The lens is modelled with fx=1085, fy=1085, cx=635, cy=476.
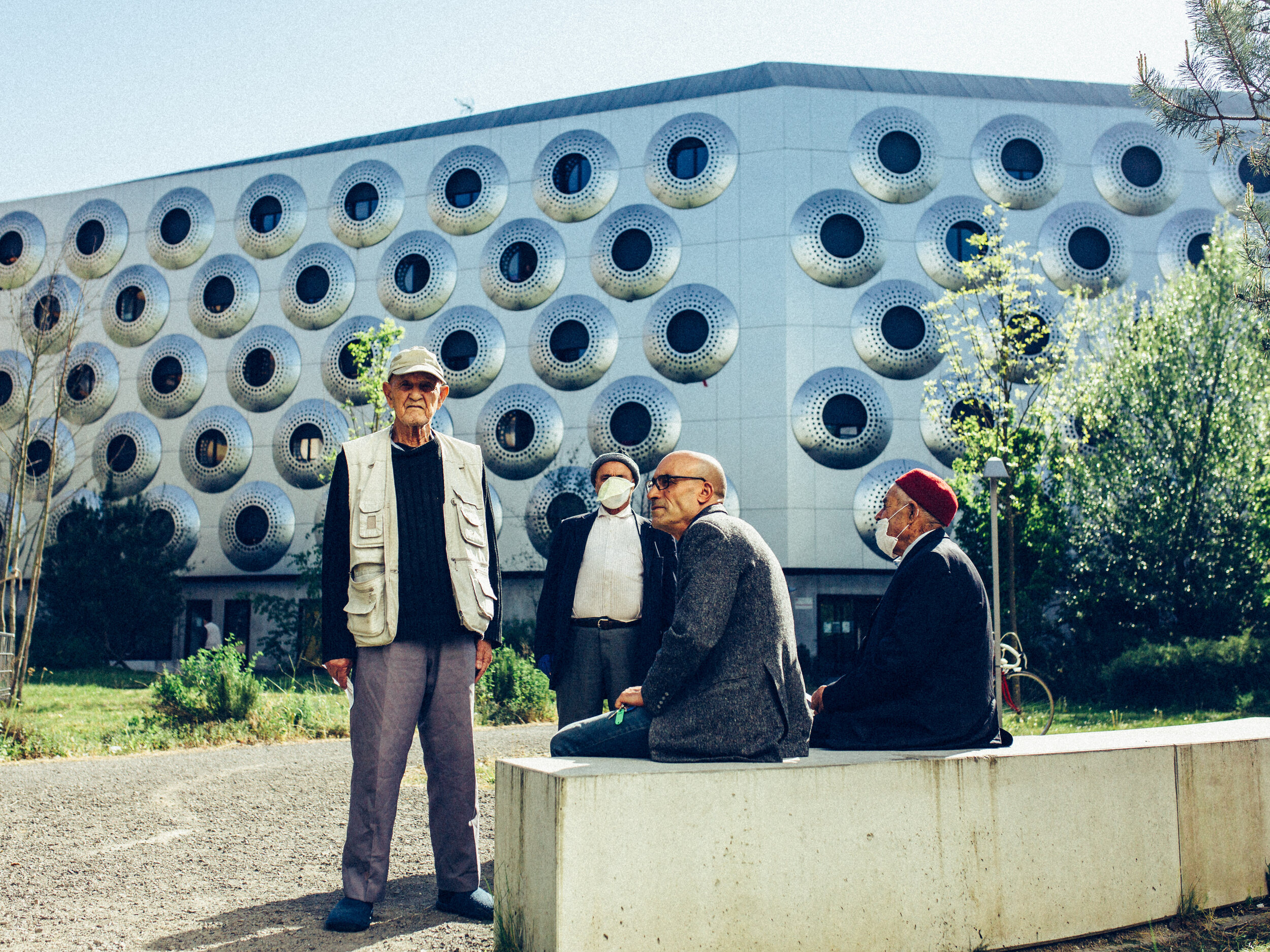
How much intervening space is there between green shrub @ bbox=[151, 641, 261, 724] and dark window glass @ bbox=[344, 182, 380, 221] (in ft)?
61.6

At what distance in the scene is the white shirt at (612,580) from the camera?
5582 millimetres

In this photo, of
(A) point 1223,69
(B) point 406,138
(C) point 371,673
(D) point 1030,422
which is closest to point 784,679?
(C) point 371,673

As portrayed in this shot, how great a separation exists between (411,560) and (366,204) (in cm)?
2593

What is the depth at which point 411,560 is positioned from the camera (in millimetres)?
4293

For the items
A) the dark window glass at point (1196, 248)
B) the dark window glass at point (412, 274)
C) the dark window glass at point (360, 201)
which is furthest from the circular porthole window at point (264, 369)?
the dark window glass at point (1196, 248)

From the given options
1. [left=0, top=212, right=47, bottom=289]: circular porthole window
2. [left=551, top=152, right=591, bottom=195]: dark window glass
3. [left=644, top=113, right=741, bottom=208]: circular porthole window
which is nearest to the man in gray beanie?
[left=644, top=113, right=741, bottom=208]: circular porthole window

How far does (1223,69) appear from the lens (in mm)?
5762

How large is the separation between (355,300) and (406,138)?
4814mm

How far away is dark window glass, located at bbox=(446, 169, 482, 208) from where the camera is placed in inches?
1072

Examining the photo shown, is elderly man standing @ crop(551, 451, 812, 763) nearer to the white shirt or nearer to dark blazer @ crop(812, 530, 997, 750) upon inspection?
dark blazer @ crop(812, 530, 997, 750)

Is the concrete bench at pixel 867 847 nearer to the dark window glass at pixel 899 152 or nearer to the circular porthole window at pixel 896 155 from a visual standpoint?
the circular porthole window at pixel 896 155

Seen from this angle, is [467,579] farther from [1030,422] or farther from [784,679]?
[1030,422]

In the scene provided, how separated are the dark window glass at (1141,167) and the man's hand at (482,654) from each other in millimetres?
25513

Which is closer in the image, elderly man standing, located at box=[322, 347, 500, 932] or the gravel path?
the gravel path
